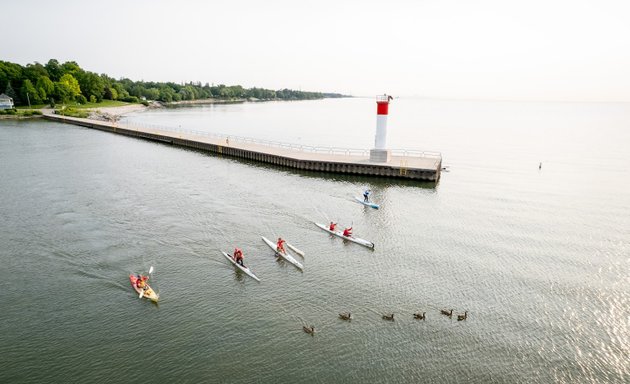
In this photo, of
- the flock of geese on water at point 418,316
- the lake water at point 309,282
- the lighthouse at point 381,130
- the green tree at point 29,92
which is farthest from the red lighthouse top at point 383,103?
the green tree at point 29,92

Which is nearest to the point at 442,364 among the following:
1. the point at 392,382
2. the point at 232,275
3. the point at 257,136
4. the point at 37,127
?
the point at 392,382

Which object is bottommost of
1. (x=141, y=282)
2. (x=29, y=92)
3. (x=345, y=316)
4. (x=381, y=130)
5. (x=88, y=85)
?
(x=345, y=316)

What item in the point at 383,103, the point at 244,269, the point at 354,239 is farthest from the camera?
the point at 383,103

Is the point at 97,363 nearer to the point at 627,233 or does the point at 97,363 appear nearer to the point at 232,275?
the point at 232,275

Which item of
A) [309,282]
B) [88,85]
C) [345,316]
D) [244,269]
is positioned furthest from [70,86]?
[345,316]

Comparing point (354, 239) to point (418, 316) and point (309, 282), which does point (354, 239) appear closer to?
point (309, 282)

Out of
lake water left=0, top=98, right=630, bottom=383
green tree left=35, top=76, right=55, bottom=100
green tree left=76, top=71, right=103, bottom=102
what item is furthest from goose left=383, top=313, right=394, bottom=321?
green tree left=76, top=71, right=103, bottom=102

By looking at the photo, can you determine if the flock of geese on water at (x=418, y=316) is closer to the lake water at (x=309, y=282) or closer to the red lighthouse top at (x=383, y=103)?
the lake water at (x=309, y=282)

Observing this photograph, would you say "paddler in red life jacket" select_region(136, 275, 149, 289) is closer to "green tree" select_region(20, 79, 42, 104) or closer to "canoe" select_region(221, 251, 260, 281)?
"canoe" select_region(221, 251, 260, 281)

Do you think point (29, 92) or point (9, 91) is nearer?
point (9, 91)
